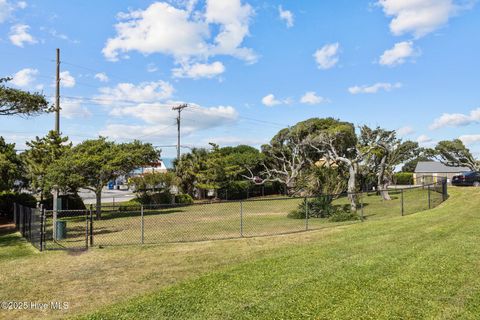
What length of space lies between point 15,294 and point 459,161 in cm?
7031

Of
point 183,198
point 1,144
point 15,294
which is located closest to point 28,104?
point 1,144

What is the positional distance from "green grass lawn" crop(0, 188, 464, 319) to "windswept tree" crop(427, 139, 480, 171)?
5766cm

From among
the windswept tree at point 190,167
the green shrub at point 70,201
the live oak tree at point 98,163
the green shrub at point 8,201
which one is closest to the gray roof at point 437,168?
the windswept tree at point 190,167

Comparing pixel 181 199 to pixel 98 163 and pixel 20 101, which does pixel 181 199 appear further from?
pixel 20 101

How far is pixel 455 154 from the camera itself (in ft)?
207

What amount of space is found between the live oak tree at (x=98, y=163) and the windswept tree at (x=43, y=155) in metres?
0.55

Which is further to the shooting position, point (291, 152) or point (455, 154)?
point (455, 154)

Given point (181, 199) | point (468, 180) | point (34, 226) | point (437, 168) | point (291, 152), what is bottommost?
point (181, 199)

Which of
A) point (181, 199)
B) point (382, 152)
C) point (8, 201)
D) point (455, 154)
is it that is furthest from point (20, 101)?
point (455, 154)

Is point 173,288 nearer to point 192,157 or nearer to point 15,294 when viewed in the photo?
point 15,294

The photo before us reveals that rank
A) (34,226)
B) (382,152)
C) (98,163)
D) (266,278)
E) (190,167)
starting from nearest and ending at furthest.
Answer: (266,278), (34,226), (98,163), (382,152), (190,167)

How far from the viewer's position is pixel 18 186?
1060 inches

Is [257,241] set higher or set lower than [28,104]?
lower

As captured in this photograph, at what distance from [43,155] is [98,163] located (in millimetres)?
3839
